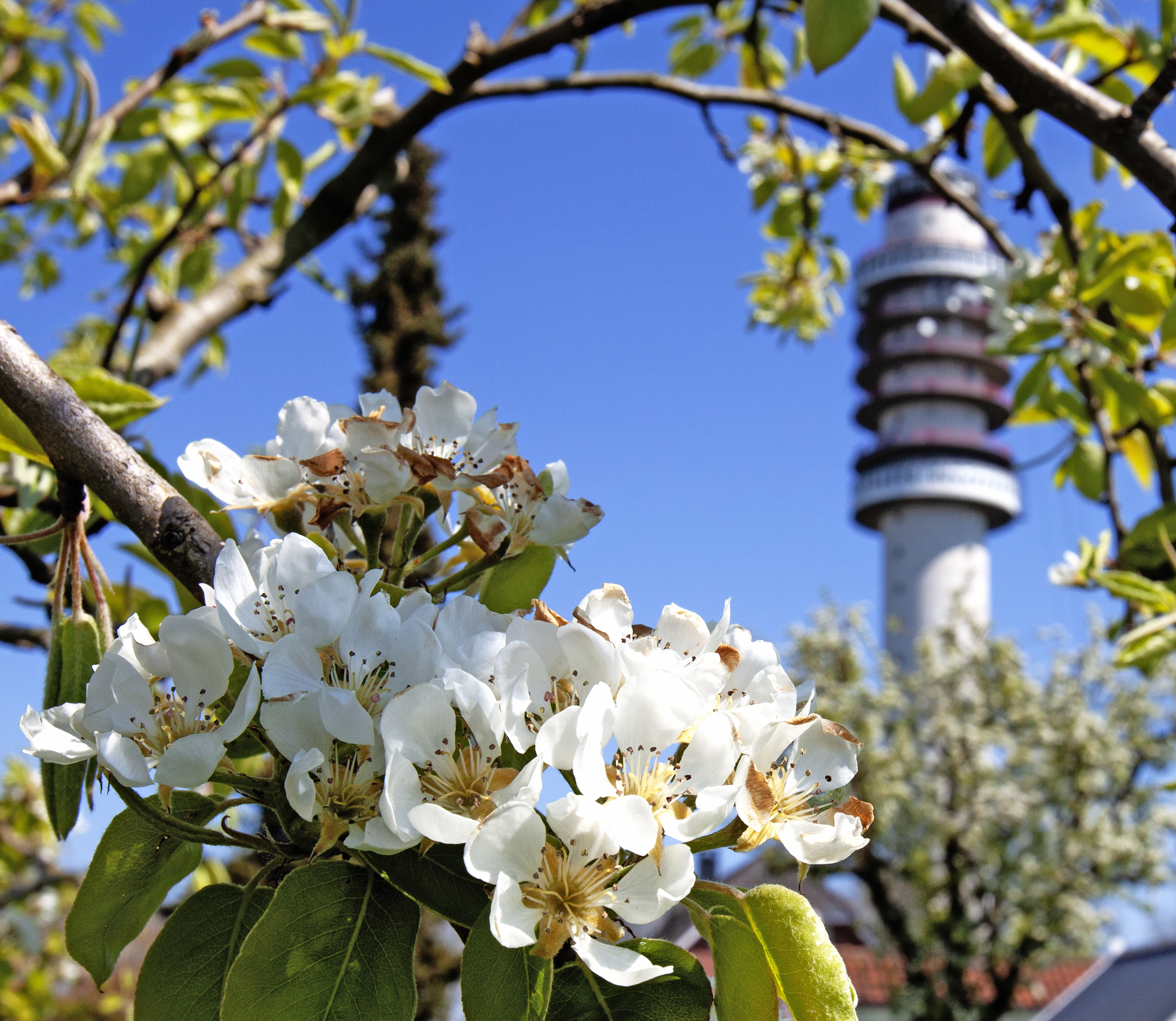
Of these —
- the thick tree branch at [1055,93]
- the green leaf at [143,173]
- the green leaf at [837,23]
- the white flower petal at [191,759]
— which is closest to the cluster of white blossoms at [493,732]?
the white flower petal at [191,759]

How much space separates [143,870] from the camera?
0.57m

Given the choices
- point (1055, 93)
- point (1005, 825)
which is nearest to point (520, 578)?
point (1055, 93)

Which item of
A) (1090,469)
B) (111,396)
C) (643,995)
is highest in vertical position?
(1090,469)

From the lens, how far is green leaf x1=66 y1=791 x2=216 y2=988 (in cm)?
57

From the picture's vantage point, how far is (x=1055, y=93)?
1123mm

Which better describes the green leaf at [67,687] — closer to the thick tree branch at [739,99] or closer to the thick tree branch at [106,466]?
the thick tree branch at [106,466]

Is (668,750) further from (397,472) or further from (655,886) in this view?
(397,472)

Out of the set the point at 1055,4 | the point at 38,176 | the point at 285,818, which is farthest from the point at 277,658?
the point at 1055,4

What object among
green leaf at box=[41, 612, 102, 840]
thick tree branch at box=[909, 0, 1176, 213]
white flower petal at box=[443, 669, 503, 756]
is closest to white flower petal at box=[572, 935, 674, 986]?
white flower petal at box=[443, 669, 503, 756]

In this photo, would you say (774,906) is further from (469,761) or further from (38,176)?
(38,176)

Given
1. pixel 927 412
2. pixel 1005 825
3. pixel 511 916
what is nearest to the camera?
pixel 511 916

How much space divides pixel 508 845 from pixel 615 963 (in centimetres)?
8

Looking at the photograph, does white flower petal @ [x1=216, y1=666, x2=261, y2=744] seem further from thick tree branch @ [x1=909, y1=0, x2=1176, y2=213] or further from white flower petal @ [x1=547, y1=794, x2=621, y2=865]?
thick tree branch @ [x1=909, y1=0, x2=1176, y2=213]

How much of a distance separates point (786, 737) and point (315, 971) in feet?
0.82
